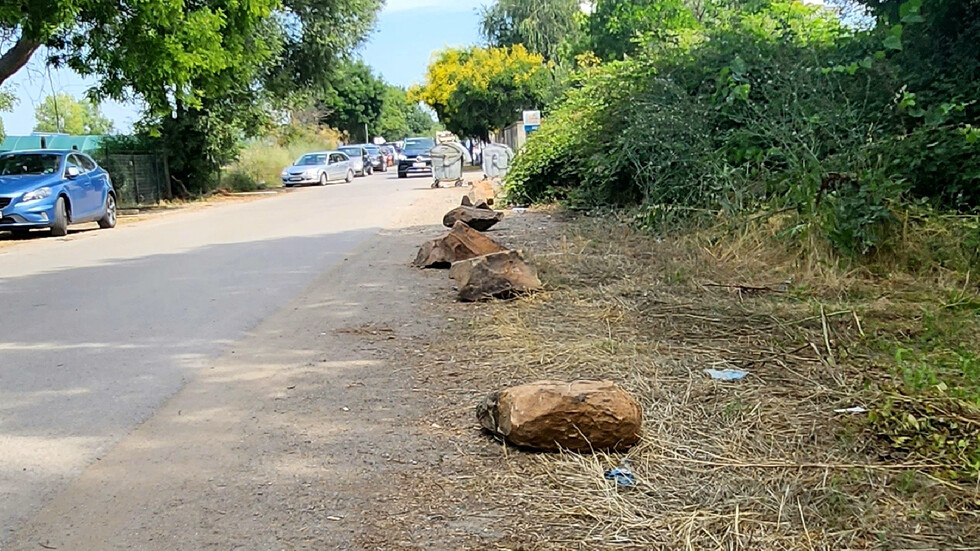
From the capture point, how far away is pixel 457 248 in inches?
386

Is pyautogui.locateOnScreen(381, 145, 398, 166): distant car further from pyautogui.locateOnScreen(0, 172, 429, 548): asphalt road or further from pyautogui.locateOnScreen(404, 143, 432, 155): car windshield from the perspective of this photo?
pyautogui.locateOnScreen(0, 172, 429, 548): asphalt road

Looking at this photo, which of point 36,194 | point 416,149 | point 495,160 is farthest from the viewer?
point 416,149

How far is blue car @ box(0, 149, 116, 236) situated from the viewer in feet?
51.9

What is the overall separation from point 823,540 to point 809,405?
4.80 ft

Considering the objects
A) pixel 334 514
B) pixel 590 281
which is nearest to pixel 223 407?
pixel 334 514

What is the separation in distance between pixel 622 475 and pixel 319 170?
1390 inches

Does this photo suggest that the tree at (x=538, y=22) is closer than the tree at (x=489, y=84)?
No

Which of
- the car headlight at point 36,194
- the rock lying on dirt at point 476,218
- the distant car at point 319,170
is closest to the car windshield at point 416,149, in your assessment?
the distant car at point 319,170

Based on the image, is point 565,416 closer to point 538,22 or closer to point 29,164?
point 29,164

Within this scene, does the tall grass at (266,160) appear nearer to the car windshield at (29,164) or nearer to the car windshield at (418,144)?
the car windshield at (418,144)

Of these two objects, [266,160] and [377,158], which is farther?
[377,158]

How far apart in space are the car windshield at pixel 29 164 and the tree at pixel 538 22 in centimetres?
3834

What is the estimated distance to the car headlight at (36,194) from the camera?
1590 centimetres

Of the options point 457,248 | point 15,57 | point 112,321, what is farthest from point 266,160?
point 112,321
